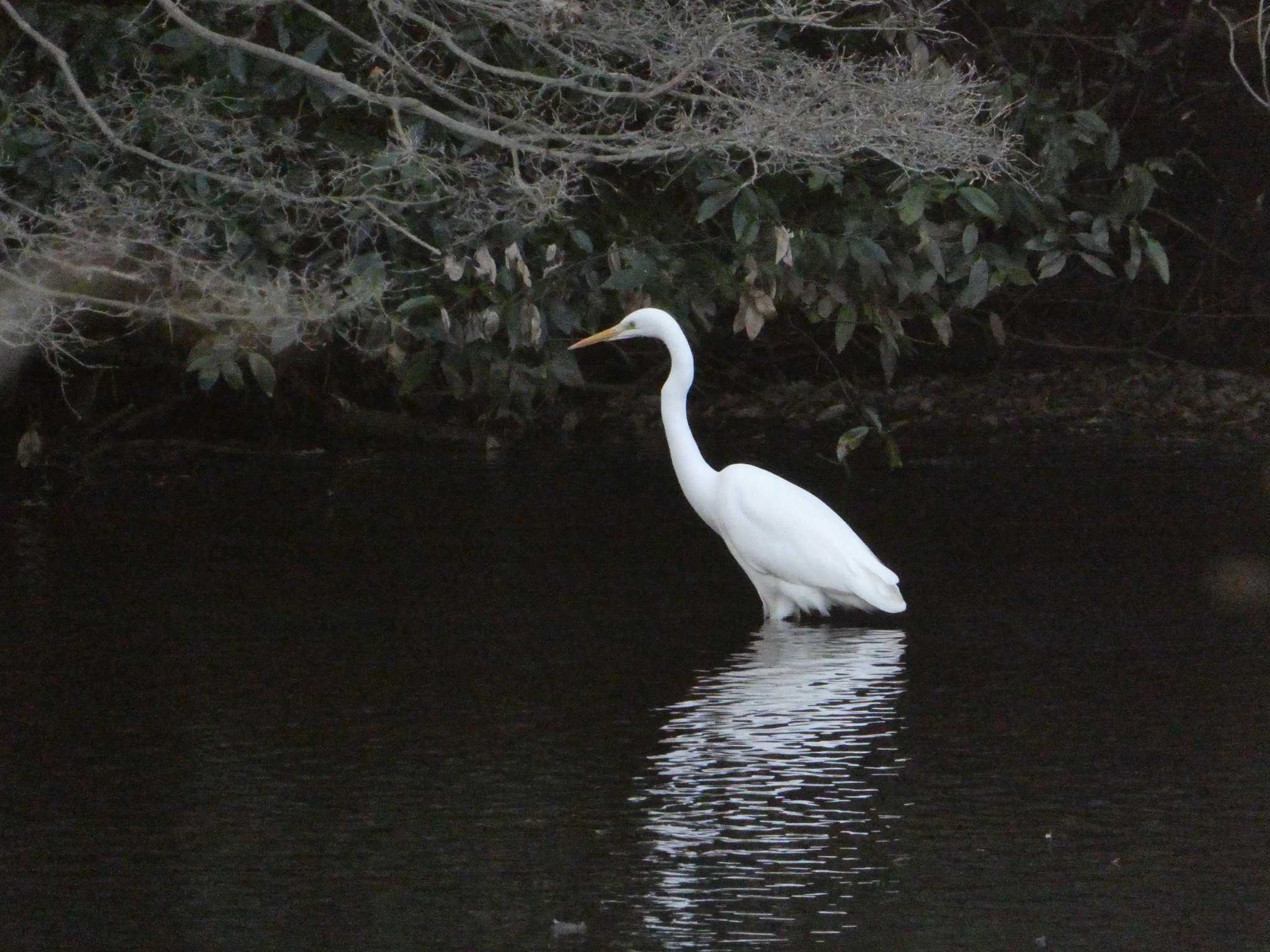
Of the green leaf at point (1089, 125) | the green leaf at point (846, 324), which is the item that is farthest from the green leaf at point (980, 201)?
the green leaf at point (1089, 125)

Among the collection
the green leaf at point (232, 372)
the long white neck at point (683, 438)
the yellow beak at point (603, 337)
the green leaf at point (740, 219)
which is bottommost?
the long white neck at point (683, 438)

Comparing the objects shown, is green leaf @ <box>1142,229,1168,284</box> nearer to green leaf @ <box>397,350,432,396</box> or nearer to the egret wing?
the egret wing

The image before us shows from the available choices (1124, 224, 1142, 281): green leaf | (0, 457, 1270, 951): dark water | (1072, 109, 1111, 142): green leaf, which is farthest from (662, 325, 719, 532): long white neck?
(1072, 109, 1111, 142): green leaf

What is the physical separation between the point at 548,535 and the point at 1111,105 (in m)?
5.43

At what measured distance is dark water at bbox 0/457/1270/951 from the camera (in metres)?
3.69

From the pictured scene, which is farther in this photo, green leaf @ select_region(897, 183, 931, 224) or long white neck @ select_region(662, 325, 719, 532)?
green leaf @ select_region(897, 183, 931, 224)

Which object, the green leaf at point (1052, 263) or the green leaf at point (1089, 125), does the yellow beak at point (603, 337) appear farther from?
the green leaf at point (1089, 125)

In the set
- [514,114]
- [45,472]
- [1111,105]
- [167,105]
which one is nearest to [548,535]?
[514,114]

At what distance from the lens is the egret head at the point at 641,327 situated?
24.5 ft

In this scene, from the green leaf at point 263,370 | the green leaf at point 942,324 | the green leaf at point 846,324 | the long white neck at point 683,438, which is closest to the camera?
the long white neck at point 683,438

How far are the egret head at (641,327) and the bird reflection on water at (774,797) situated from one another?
1.65 m

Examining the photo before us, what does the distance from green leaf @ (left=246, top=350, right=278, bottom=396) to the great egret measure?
145 cm

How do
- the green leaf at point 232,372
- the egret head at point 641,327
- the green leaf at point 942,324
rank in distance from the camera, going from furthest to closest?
the green leaf at point 942,324 < the green leaf at point 232,372 < the egret head at point 641,327

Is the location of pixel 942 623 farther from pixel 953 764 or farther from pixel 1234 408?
pixel 1234 408
